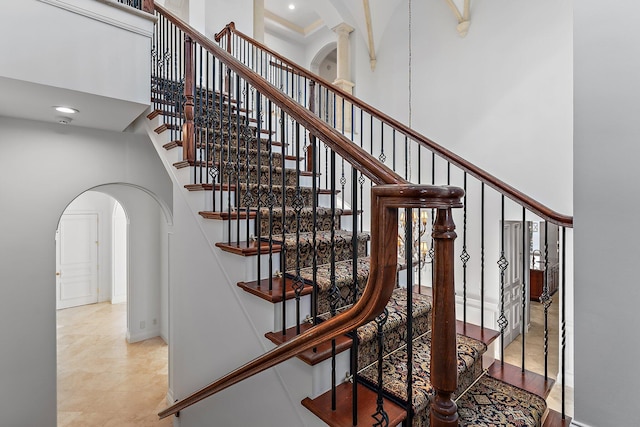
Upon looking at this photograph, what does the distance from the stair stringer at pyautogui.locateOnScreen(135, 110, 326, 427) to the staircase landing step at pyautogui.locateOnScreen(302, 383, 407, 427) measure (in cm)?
6

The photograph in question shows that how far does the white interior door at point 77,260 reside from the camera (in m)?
6.14

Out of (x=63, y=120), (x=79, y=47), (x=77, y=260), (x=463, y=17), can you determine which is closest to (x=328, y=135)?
(x=79, y=47)

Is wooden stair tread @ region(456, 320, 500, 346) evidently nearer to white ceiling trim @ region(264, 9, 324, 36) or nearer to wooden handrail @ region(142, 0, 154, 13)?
wooden handrail @ region(142, 0, 154, 13)

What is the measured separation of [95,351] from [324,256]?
171 inches

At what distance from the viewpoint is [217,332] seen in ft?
6.09

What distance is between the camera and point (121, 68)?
2.21 metres

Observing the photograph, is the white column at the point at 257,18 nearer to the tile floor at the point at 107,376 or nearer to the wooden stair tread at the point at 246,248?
the wooden stair tread at the point at 246,248

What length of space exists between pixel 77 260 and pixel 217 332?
6.22 meters

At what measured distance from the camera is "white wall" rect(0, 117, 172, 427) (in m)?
2.60
